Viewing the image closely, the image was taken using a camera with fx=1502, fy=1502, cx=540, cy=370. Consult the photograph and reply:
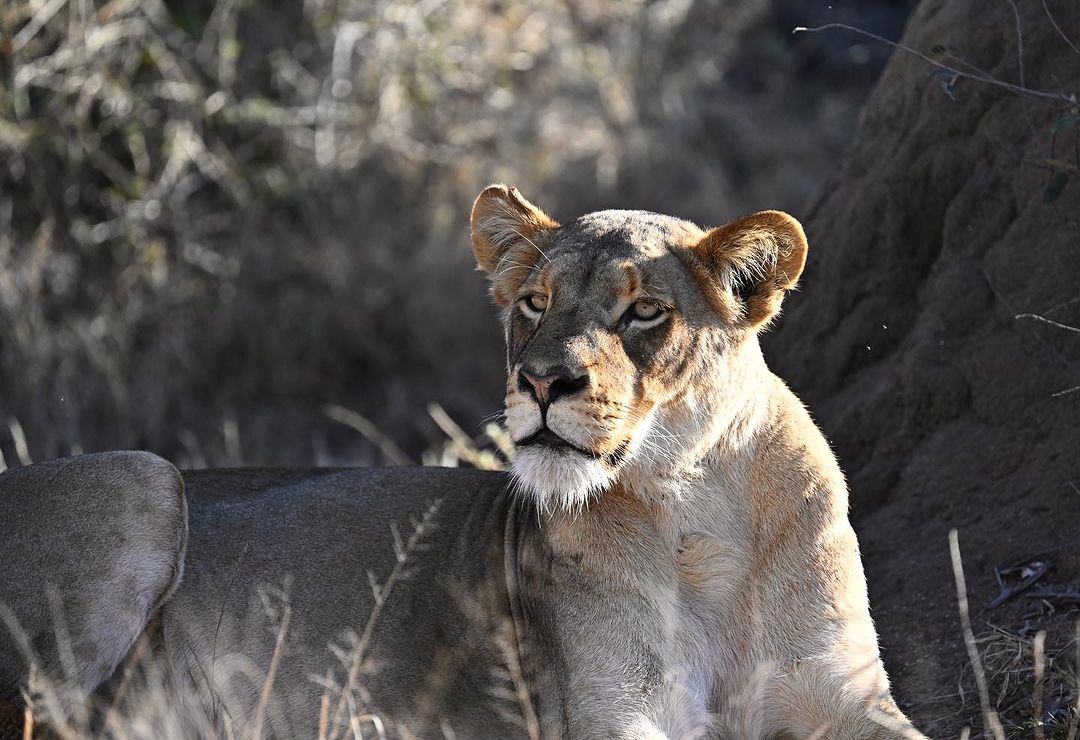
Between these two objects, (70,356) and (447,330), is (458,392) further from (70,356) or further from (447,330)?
(70,356)

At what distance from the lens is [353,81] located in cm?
1123

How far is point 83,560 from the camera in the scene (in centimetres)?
444

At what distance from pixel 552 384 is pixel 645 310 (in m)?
0.41

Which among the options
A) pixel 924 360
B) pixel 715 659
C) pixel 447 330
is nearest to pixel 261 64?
pixel 447 330

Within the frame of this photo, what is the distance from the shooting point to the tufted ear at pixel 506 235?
4410 mm

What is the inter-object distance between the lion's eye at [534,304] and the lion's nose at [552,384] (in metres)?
0.44

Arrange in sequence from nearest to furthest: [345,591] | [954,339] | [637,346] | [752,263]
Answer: [637,346]
[752,263]
[345,591]
[954,339]

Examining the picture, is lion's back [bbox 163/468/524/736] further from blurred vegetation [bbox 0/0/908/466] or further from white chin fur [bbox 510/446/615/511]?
blurred vegetation [bbox 0/0/908/466]

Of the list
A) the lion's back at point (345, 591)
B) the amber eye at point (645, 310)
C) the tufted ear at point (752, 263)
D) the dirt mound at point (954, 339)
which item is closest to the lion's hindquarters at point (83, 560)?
the lion's back at point (345, 591)

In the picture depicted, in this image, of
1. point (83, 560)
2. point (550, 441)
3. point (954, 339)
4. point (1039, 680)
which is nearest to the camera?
point (1039, 680)

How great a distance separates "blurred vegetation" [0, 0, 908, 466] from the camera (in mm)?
10078

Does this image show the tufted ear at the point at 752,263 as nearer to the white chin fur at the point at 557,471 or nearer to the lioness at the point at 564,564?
the lioness at the point at 564,564

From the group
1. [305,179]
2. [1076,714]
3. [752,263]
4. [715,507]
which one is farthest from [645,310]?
[305,179]

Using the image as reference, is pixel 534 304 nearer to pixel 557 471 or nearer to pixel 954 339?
pixel 557 471
